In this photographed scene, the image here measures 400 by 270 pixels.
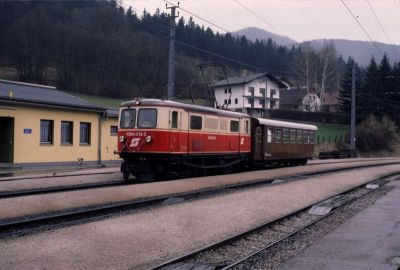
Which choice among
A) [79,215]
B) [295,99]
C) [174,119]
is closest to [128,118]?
[174,119]

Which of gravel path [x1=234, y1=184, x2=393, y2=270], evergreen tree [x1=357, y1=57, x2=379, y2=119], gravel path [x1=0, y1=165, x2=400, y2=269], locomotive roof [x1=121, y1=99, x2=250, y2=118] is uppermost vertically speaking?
evergreen tree [x1=357, y1=57, x2=379, y2=119]

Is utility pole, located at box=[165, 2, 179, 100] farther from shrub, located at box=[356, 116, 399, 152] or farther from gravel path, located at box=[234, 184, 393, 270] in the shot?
shrub, located at box=[356, 116, 399, 152]

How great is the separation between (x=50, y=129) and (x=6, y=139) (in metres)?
2.75

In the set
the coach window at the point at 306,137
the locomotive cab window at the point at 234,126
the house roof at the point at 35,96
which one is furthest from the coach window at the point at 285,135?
the house roof at the point at 35,96

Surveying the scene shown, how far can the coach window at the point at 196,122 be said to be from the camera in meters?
20.4

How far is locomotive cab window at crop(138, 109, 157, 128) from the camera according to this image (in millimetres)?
19047

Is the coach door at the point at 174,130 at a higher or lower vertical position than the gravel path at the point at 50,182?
higher

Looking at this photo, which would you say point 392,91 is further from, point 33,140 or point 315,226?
point 315,226

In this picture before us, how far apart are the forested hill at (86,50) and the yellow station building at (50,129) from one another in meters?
26.0

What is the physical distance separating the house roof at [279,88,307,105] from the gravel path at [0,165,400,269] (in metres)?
87.1

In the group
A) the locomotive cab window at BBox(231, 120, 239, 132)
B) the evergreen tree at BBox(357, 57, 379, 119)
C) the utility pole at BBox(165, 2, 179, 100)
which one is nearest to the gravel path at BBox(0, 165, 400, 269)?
the locomotive cab window at BBox(231, 120, 239, 132)

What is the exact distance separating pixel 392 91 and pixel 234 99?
27.4 meters

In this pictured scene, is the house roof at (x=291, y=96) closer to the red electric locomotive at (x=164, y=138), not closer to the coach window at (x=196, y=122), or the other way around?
the red electric locomotive at (x=164, y=138)

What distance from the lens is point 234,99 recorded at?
89.0m
